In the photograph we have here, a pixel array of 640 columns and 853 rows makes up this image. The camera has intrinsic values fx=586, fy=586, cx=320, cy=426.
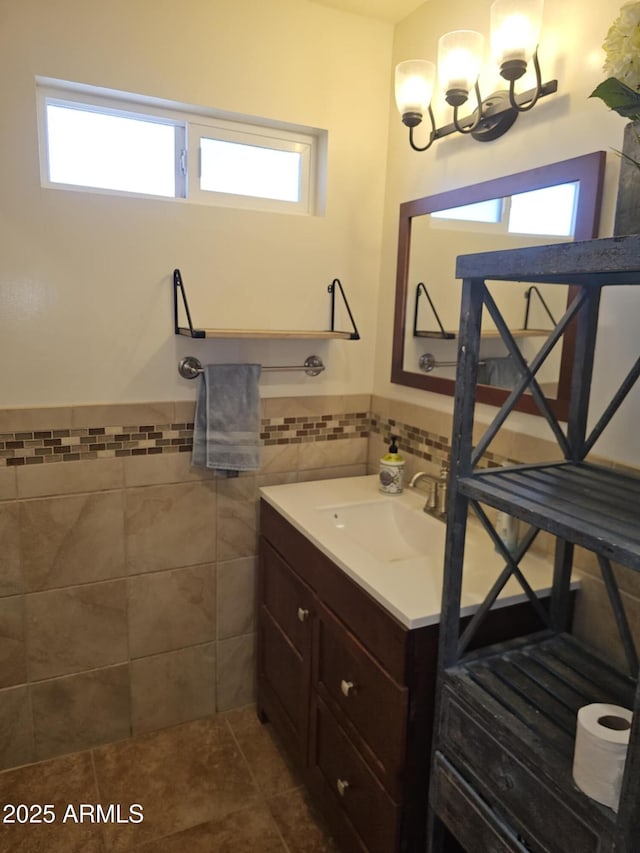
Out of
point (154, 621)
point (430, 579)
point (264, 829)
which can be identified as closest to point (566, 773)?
point (430, 579)

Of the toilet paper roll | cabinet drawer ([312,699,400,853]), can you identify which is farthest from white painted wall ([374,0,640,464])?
cabinet drawer ([312,699,400,853])

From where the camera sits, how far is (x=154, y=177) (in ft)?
6.19

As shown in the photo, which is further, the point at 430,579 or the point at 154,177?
the point at 154,177

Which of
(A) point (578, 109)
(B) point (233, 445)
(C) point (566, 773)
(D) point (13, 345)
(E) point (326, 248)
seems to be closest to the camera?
(C) point (566, 773)

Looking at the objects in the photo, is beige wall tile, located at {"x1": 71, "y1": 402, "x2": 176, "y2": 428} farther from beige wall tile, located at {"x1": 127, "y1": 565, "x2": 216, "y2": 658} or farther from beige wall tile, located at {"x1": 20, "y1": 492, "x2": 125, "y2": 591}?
beige wall tile, located at {"x1": 127, "y1": 565, "x2": 216, "y2": 658}

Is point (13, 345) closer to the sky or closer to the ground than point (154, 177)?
closer to the ground

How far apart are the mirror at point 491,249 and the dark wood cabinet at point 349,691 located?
0.63 meters

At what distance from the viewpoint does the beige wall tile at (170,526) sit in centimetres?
193

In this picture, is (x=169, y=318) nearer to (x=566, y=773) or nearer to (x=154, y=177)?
(x=154, y=177)

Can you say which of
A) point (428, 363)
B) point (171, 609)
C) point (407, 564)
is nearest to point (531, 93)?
point (428, 363)

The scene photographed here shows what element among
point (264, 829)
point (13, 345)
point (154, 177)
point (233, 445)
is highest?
point (154, 177)

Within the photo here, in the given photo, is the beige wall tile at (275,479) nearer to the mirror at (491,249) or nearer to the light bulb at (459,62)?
the mirror at (491,249)

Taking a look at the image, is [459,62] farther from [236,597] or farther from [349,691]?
[236,597]

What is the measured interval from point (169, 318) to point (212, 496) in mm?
618
